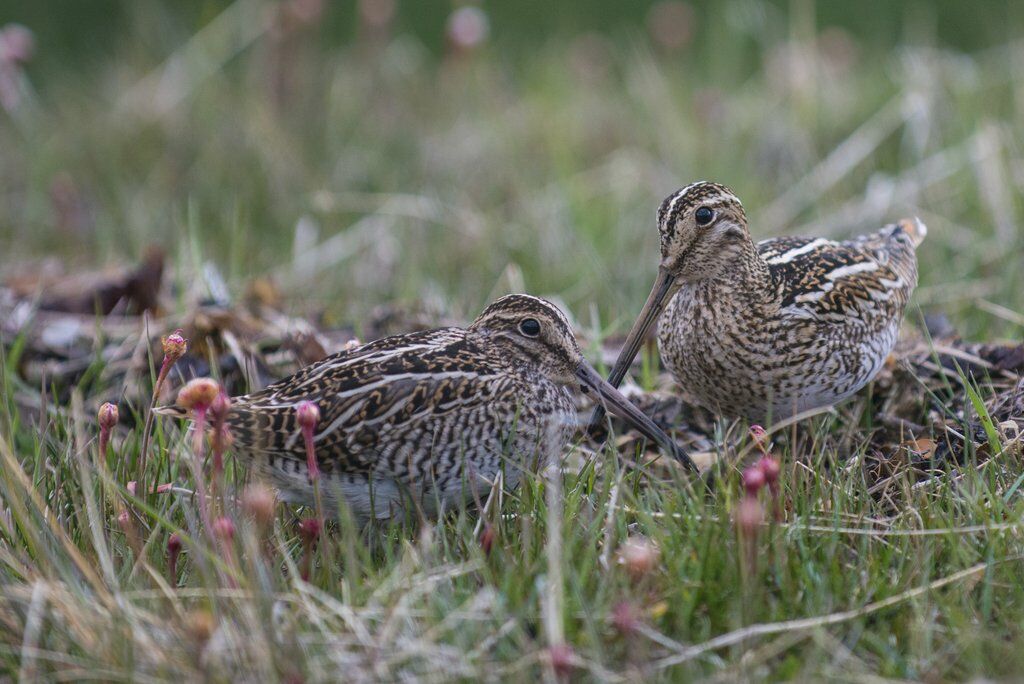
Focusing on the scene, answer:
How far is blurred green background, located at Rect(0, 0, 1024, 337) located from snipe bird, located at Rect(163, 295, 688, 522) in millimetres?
1523

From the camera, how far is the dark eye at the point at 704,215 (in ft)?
Result: 14.5

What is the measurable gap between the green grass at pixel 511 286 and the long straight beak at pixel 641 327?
1.13ft

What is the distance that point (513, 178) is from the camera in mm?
7469

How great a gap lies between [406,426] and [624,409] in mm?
740

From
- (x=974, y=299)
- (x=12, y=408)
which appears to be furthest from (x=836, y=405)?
(x=12, y=408)

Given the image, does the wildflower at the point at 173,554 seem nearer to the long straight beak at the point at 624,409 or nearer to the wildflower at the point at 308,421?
the wildflower at the point at 308,421

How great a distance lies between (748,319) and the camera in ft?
14.4

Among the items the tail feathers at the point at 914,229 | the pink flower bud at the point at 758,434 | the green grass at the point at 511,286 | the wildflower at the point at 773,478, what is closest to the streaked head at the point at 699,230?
the green grass at the point at 511,286

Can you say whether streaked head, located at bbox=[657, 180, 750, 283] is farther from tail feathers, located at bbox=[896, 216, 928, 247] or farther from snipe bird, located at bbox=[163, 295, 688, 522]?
tail feathers, located at bbox=[896, 216, 928, 247]

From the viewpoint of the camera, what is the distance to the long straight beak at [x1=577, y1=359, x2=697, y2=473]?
4.05 m

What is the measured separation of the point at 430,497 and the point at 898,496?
4.49 ft

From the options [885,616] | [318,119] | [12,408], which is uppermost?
[318,119]

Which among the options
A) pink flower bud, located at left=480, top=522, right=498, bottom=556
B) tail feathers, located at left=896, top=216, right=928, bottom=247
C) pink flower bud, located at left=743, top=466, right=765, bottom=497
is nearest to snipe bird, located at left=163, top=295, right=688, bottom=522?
pink flower bud, located at left=480, top=522, right=498, bottom=556

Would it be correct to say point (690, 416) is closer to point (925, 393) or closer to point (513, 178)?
point (925, 393)
